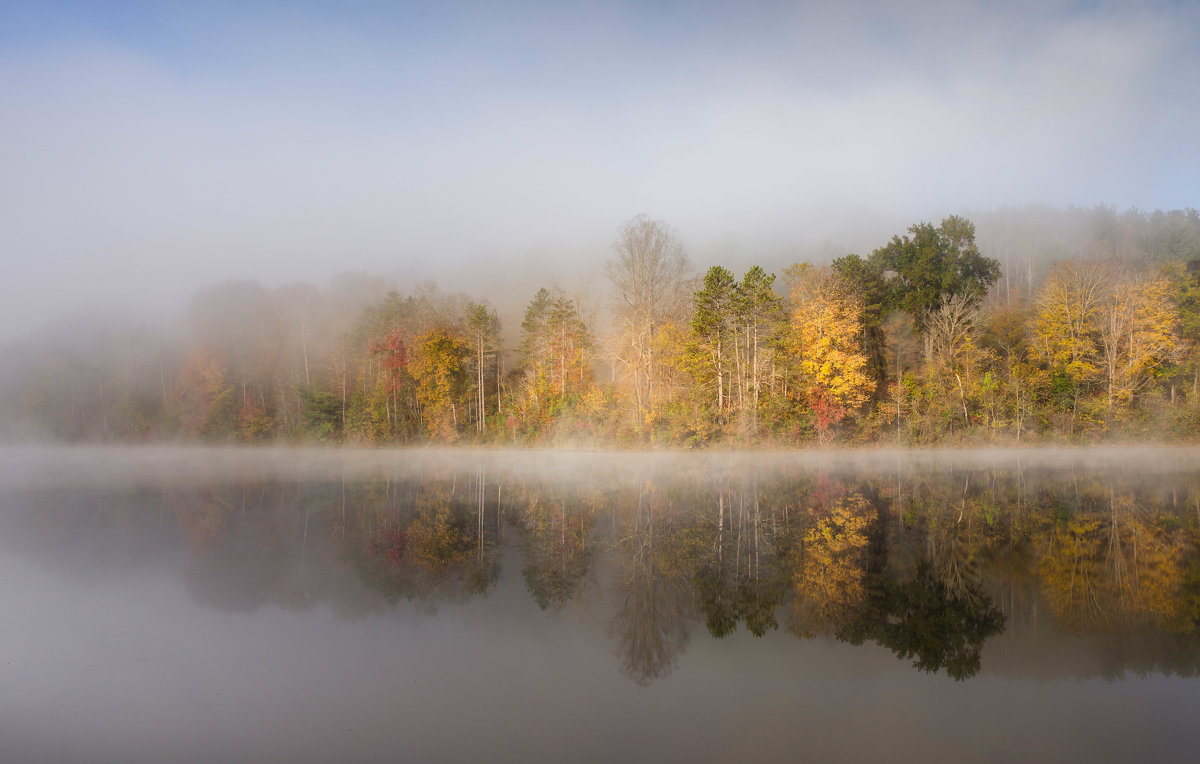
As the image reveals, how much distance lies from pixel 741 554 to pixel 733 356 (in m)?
26.3

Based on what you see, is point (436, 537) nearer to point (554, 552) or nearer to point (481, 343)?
point (554, 552)

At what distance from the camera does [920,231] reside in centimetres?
4475

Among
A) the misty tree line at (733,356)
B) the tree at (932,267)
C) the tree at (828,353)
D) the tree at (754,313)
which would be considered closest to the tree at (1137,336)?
the misty tree line at (733,356)

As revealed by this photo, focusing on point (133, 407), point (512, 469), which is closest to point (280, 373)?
point (133, 407)

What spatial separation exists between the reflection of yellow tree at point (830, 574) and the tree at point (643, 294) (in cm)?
2405

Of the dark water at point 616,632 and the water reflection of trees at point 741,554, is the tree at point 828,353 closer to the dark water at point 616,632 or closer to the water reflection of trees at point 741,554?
the water reflection of trees at point 741,554

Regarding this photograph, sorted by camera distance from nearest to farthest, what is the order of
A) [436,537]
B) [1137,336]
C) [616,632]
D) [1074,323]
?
[616,632]
[436,537]
[1137,336]
[1074,323]

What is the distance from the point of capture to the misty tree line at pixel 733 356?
35.4m

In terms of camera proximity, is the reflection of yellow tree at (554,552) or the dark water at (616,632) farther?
the reflection of yellow tree at (554,552)

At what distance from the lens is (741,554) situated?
11.5 metres

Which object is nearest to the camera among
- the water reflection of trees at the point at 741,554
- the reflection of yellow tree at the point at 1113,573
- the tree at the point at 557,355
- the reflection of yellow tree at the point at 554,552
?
the water reflection of trees at the point at 741,554

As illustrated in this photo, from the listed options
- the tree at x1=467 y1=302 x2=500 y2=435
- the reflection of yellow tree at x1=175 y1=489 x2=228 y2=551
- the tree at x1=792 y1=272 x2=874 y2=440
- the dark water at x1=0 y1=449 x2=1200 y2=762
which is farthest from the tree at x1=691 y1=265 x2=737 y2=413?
the reflection of yellow tree at x1=175 y1=489 x2=228 y2=551

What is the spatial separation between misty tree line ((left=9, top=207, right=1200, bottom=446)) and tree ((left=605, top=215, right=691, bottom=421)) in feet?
0.41

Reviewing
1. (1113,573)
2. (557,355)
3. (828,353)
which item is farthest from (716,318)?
(1113,573)
